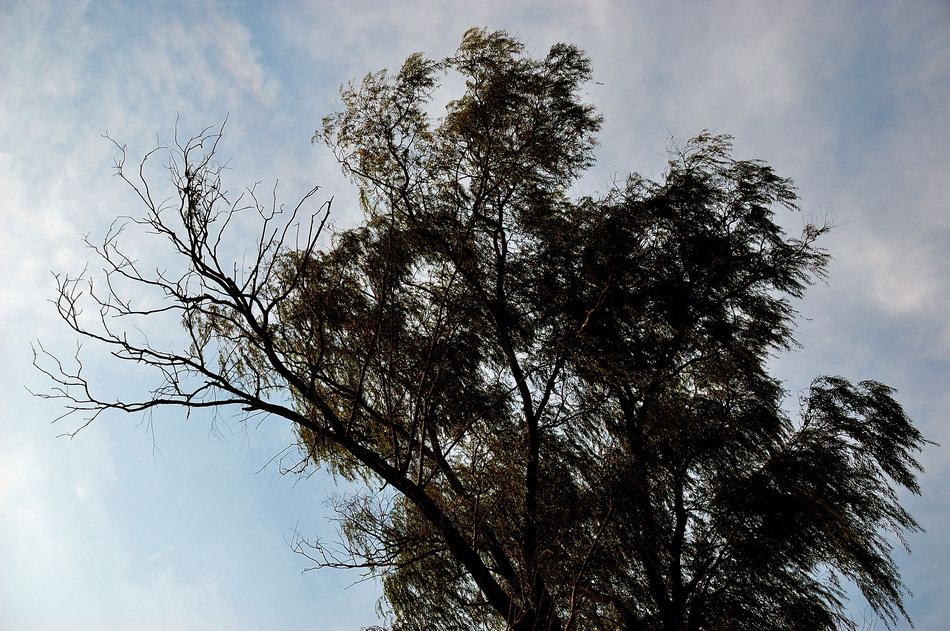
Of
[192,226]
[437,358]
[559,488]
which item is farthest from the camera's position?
[437,358]

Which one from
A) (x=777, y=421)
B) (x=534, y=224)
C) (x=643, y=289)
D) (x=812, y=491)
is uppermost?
(x=534, y=224)

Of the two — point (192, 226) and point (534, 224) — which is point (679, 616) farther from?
point (192, 226)

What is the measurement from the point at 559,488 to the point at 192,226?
292 cm

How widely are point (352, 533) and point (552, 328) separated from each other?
7.22 ft

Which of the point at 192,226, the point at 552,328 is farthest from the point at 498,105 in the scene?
the point at 192,226

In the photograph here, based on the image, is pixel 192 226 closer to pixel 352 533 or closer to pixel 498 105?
pixel 352 533

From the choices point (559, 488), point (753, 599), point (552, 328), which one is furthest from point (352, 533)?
point (753, 599)

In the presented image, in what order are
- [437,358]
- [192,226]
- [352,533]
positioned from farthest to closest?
[437,358] → [352,533] → [192,226]

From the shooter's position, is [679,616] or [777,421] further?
[777,421]

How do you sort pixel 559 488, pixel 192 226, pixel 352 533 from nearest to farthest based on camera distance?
pixel 192 226 → pixel 352 533 → pixel 559 488

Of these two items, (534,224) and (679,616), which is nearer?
(679,616)

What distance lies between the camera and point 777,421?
441 cm

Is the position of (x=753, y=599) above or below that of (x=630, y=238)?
below

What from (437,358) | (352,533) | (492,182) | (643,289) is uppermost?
(492,182)
